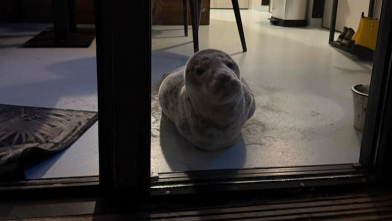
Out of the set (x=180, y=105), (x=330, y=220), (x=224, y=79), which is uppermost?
(x=224, y=79)

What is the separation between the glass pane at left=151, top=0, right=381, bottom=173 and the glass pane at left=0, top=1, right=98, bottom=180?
0.24m

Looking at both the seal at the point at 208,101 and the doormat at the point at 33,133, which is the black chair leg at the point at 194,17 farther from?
the doormat at the point at 33,133

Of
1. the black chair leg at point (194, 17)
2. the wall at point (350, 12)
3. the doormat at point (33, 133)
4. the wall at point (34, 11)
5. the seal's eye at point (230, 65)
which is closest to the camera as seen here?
the doormat at point (33, 133)

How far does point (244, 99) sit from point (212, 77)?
18 centimetres

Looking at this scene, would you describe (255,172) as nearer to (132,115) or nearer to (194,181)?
(194,181)

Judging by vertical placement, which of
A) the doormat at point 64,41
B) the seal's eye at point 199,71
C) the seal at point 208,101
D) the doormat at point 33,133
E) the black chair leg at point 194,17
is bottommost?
the doormat at point 33,133

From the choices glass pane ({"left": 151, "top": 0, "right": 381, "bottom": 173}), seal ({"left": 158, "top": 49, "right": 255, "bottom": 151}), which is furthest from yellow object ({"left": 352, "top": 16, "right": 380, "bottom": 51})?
seal ({"left": 158, "top": 49, "right": 255, "bottom": 151})

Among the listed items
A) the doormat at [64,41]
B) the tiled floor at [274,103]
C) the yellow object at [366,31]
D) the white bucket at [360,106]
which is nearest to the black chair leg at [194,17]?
the tiled floor at [274,103]

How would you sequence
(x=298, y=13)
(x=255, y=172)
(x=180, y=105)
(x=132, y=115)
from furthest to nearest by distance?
(x=298, y=13) < (x=180, y=105) < (x=255, y=172) < (x=132, y=115)

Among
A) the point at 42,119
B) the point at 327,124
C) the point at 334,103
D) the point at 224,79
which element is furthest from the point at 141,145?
the point at 334,103

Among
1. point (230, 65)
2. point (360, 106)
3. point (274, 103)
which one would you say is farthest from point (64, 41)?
point (360, 106)

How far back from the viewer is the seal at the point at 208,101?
3.51 ft

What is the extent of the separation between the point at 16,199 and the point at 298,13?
8.68 ft

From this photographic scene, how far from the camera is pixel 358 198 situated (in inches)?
38.6
